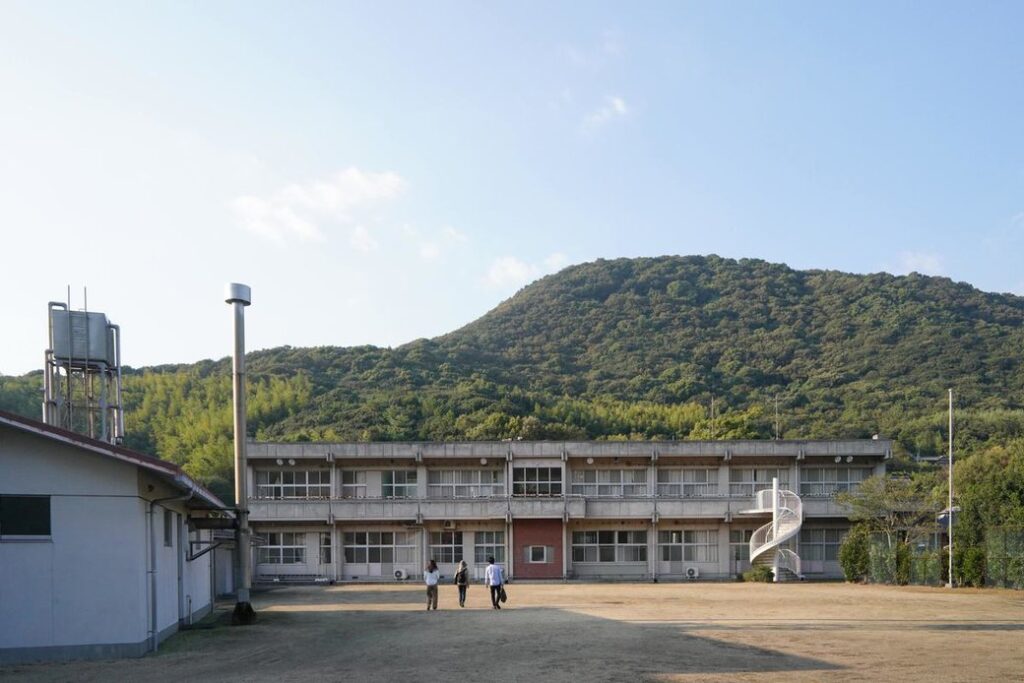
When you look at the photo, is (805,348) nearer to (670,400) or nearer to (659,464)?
(670,400)

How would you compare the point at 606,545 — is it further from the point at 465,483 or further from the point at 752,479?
the point at 752,479

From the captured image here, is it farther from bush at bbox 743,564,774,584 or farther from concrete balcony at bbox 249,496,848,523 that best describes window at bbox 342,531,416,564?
bush at bbox 743,564,774,584

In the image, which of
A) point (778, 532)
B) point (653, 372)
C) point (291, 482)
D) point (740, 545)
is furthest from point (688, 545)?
point (653, 372)

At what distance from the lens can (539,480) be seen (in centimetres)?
4572

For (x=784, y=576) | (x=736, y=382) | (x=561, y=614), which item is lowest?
(x=784, y=576)

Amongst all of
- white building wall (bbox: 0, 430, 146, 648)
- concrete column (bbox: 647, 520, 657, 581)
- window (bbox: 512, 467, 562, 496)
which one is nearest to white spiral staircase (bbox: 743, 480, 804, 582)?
concrete column (bbox: 647, 520, 657, 581)

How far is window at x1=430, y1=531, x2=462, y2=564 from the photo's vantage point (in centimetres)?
4494

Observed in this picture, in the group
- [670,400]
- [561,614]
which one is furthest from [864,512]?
[670,400]

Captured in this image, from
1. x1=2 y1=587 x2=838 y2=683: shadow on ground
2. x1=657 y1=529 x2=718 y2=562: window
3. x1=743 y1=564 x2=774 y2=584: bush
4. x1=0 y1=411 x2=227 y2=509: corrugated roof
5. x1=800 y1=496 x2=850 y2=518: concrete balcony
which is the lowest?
x1=743 y1=564 x2=774 y2=584: bush

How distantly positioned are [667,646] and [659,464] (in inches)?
1105

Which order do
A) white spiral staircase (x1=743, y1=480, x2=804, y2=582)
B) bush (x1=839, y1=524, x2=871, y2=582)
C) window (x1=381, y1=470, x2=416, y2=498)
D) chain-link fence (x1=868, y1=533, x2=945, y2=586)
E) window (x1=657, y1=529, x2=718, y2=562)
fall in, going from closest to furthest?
chain-link fence (x1=868, y1=533, x2=945, y2=586) < bush (x1=839, y1=524, x2=871, y2=582) < white spiral staircase (x1=743, y1=480, x2=804, y2=582) < window (x1=657, y1=529, x2=718, y2=562) < window (x1=381, y1=470, x2=416, y2=498)

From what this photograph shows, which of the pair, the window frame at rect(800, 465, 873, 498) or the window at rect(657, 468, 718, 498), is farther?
the window at rect(657, 468, 718, 498)

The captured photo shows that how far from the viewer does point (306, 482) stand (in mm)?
45750

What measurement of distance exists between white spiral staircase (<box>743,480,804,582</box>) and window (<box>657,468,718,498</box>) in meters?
3.06
